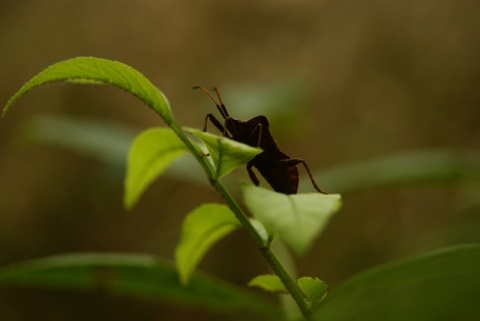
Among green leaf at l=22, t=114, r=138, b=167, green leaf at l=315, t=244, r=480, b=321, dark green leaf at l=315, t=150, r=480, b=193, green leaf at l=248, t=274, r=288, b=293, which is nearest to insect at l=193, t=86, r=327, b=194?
green leaf at l=248, t=274, r=288, b=293

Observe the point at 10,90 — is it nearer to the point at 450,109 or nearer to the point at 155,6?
the point at 155,6

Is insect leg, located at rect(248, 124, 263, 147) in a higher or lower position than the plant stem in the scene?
higher

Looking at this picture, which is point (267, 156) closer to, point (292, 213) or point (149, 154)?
point (149, 154)

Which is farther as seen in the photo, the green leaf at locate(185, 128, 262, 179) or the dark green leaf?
the dark green leaf

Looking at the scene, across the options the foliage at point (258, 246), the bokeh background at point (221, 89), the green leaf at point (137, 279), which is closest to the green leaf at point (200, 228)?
the foliage at point (258, 246)

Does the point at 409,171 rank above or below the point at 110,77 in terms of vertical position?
below

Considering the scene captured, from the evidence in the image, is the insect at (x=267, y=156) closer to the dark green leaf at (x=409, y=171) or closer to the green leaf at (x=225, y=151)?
the green leaf at (x=225, y=151)

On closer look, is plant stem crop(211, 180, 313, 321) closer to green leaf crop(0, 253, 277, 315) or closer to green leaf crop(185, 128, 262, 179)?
green leaf crop(185, 128, 262, 179)

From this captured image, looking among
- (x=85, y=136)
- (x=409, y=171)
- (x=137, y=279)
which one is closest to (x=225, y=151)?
(x=137, y=279)
